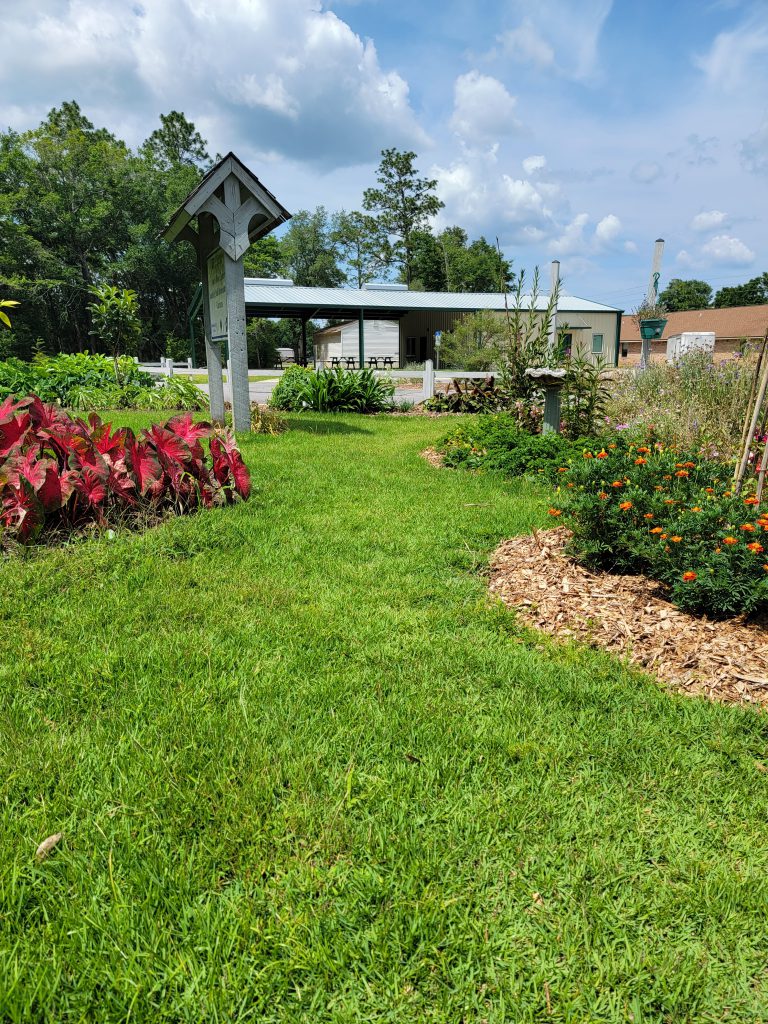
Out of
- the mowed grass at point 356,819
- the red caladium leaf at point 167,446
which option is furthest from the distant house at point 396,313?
the mowed grass at point 356,819

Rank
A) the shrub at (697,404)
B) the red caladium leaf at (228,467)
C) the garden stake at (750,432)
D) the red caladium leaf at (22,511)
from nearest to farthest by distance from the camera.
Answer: the garden stake at (750,432)
the red caladium leaf at (22,511)
the red caladium leaf at (228,467)
the shrub at (697,404)

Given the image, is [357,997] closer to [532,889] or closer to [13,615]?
[532,889]

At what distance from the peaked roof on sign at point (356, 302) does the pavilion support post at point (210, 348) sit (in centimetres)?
1531

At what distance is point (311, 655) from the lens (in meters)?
2.73

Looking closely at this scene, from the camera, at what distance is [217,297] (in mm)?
9008

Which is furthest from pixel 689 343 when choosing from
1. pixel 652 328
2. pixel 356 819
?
pixel 356 819

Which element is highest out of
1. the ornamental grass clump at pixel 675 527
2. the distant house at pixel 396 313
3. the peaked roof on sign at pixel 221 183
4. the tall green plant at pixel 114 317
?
the distant house at pixel 396 313

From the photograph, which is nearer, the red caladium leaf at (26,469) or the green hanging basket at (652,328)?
the red caladium leaf at (26,469)

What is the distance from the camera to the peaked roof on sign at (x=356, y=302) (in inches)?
995

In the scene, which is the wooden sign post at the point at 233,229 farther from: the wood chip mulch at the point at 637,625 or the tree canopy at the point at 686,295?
the tree canopy at the point at 686,295

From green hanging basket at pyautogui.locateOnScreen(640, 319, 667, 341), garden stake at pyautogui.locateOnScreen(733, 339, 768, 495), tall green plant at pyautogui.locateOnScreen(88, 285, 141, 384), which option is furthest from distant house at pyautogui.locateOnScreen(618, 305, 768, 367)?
garden stake at pyautogui.locateOnScreen(733, 339, 768, 495)

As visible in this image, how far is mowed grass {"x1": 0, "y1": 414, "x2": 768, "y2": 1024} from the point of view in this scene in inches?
54.6

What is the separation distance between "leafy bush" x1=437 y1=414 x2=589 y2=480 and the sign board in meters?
3.79

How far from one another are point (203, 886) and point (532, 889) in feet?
2.90
